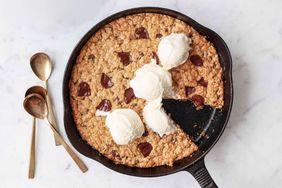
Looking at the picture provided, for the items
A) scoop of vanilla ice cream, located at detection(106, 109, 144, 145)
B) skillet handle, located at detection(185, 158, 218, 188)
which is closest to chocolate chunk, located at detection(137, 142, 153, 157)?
scoop of vanilla ice cream, located at detection(106, 109, 144, 145)

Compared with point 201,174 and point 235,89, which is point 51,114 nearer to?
point 201,174

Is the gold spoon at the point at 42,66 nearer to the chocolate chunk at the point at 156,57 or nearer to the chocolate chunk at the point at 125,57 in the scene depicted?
the chocolate chunk at the point at 125,57

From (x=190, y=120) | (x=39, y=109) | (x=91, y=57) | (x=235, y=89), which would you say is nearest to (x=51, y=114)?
(x=39, y=109)

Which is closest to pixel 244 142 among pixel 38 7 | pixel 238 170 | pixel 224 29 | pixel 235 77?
pixel 238 170

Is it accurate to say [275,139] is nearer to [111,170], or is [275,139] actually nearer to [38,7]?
[111,170]

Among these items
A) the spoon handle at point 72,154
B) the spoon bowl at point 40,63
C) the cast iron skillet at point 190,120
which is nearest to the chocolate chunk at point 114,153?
the cast iron skillet at point 190,120

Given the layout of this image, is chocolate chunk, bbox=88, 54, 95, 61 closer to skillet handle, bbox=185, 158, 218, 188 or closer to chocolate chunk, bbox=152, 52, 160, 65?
chocolate chunk, bbox=152, 52, 160, 65
